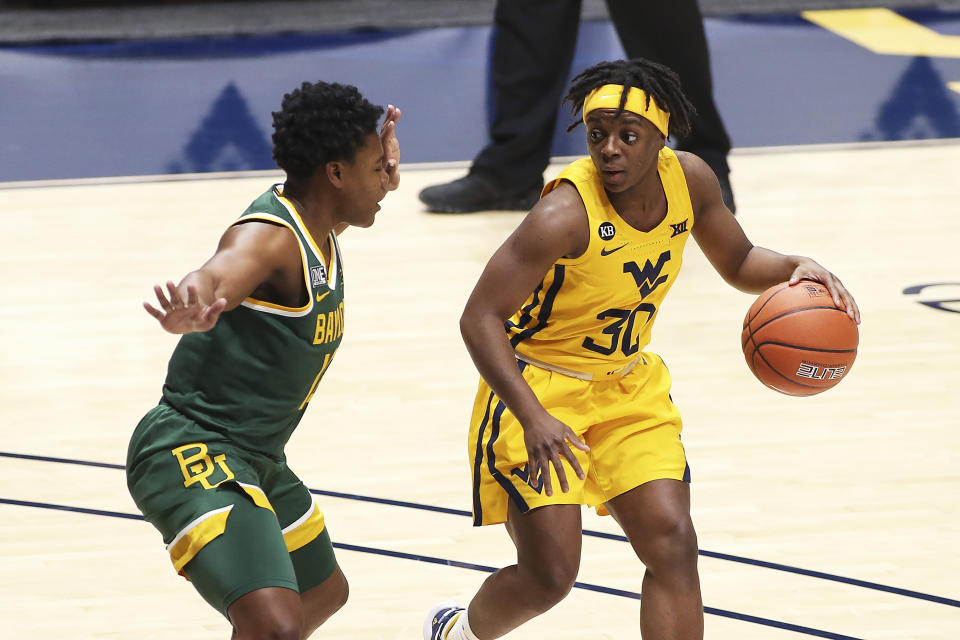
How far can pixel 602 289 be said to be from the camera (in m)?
3.10

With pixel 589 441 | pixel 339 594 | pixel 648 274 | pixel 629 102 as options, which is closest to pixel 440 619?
pixel 339 594

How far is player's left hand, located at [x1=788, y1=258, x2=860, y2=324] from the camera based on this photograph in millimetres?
3277

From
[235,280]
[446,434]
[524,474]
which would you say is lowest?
[446,434]

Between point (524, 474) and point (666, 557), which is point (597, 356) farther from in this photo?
point (666, 557)

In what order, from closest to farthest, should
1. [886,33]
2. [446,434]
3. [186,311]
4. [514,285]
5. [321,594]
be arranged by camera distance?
[186,311], [514,285], [321,594], [446,434], [886,33]

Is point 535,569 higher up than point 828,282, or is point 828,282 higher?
point 828,282

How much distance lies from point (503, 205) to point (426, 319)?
1.85m

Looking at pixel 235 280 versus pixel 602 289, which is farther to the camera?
pixel 602 289

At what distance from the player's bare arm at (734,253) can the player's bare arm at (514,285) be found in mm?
371

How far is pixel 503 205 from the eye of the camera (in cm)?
766

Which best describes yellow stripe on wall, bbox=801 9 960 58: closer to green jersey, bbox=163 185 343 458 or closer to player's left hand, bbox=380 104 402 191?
player's left hand, bbox=380 104 402 191

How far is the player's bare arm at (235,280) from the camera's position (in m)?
2.53

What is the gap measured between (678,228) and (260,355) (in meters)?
1.01

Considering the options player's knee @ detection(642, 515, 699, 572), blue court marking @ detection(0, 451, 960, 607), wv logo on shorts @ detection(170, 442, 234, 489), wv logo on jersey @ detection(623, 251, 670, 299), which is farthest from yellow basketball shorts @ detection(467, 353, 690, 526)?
blue court marking @ detection(0, 451, 960, 607)
